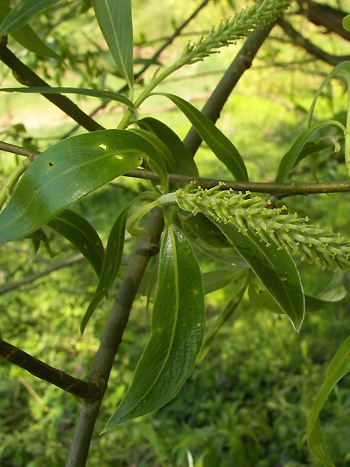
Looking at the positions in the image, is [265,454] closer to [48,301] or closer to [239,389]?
[239,389]

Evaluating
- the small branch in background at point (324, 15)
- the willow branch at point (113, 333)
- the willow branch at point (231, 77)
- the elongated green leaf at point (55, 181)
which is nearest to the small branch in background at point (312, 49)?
the small branch in background at point (324, 15)

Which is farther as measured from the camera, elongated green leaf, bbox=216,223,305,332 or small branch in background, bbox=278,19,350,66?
small branch in background, bbox=278,19,350,66

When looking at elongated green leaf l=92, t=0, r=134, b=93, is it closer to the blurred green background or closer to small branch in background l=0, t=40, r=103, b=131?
small branch in background l=0, t=40, r=103, b=131

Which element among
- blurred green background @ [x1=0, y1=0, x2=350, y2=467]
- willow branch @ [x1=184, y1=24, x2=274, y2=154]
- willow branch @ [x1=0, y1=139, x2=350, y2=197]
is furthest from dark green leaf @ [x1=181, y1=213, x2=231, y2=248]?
blurred green background @ [x1=0, y1=0, x2=350, y2=467]

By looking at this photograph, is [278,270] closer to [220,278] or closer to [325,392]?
[325,392]

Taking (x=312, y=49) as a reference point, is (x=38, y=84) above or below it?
below

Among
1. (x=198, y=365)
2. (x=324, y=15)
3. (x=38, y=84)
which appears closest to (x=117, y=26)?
(x=38, y=84)
